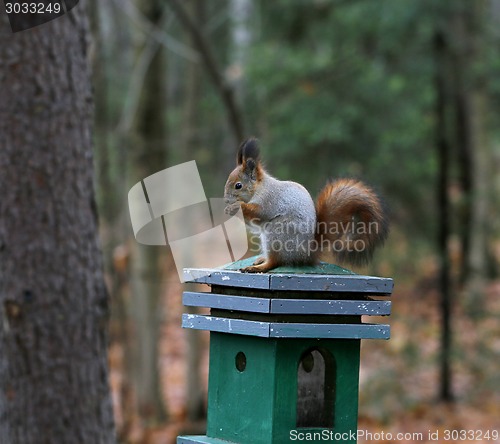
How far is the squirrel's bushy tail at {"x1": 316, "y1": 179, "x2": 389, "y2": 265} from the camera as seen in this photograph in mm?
2840

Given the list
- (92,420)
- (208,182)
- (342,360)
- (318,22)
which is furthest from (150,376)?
(342,360)

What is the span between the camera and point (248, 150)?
2.72m

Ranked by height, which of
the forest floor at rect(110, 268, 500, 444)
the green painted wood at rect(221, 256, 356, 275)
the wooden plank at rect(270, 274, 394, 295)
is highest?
the green painted wood at rect(221, 256, 356, 275)

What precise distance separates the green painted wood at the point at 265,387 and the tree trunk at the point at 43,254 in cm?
110

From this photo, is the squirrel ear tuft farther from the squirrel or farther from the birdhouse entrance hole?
the birdhouse entrance hole

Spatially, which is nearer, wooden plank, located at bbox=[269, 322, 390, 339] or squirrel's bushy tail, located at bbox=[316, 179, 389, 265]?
wooden plank, located at bbox=[269, 322, 390, 339]

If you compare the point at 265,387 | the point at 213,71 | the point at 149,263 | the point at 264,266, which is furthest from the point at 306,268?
the point at 149,263

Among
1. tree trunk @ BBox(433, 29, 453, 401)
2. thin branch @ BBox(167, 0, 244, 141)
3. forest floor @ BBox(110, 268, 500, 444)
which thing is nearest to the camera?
thin branch @ BBox(167, 0, 244, 141)

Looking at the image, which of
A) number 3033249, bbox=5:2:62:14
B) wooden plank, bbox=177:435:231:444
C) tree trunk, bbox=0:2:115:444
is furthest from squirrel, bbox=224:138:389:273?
number 3033249, bbox=5:2:62:14

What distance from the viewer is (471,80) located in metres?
10.3

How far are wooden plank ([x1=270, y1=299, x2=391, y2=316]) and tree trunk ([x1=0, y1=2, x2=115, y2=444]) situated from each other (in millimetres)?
1510

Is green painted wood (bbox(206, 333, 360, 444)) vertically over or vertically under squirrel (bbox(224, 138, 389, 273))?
under

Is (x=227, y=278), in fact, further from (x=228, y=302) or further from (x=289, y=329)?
(x=289, y=329)

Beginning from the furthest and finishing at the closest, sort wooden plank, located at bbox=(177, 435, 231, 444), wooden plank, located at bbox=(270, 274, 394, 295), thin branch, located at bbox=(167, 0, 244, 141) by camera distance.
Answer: thin branch, located at bbox=(167, 0, 244, 141), wooden plank, located at bbox=(177, 435, 231, 444), wooden plank, located at bbox=(270, 274, 394, 295)
